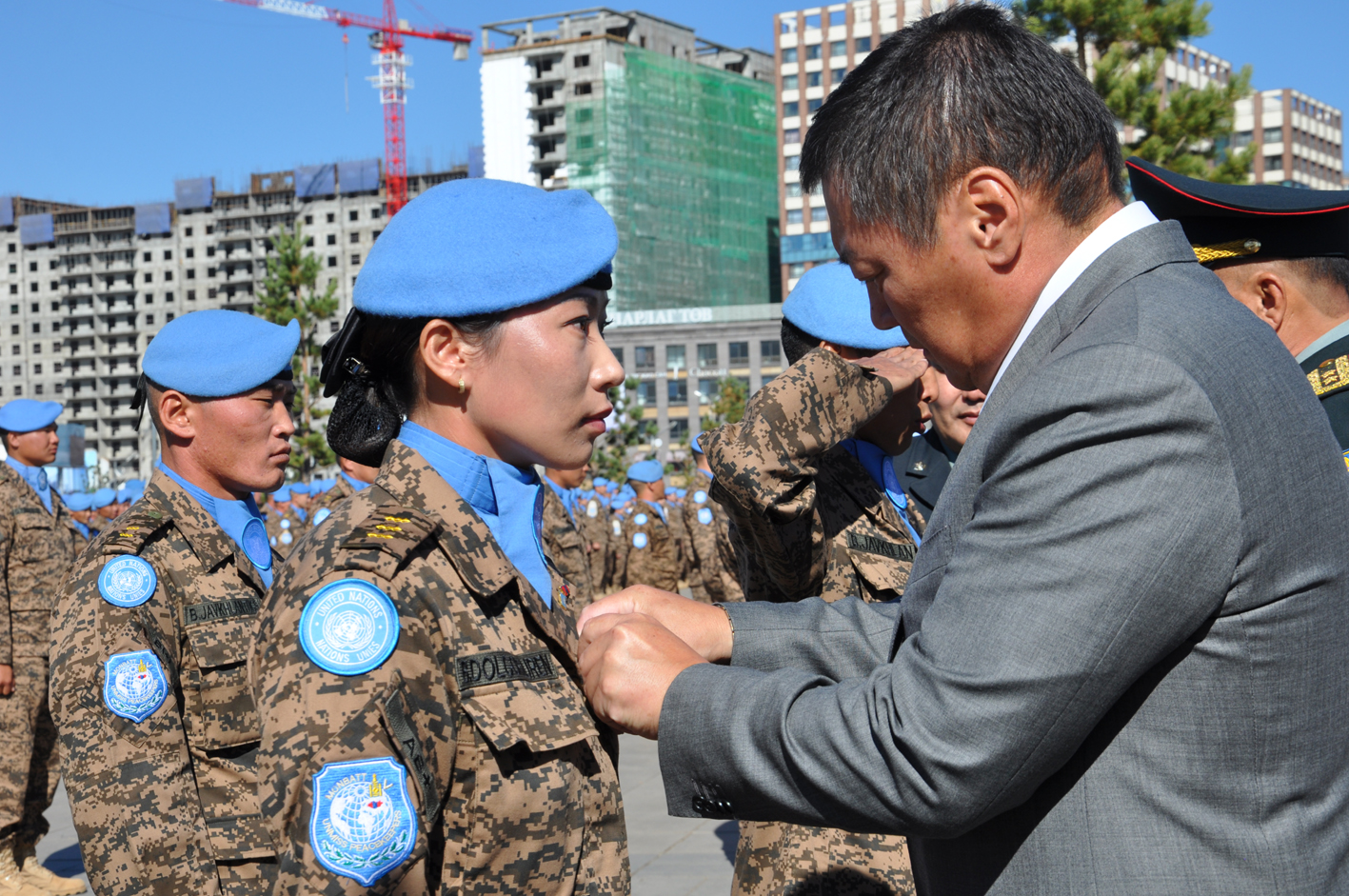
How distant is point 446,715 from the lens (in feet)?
5.67

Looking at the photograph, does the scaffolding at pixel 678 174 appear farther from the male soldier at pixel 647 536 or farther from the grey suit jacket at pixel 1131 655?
the grey suit jacket at pixel 1131 655

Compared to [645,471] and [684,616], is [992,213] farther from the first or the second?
[645,471]

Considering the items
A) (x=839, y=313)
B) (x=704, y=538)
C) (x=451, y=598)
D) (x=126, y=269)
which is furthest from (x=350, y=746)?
(x=126, y=269)

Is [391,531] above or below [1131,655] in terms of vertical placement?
above

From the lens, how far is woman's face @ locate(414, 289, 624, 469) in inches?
77.9

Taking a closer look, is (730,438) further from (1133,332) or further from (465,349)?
(1133,332)

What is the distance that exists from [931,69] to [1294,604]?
84 centimetres

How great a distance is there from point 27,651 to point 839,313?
5665 millimetres

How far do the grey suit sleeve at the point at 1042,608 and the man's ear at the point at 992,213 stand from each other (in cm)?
25

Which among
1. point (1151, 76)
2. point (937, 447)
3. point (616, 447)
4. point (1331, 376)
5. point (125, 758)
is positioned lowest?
point (616, 447)

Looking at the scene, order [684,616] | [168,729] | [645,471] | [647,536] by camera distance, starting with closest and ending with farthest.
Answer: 1. [684,616]
2. [168,729]
3. [645,471]
4. [647,536]

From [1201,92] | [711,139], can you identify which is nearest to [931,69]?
[1201,92]

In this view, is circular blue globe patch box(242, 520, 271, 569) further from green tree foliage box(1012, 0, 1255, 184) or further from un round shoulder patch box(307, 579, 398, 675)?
green tree foliage box(1012, 0, 1255, 184)

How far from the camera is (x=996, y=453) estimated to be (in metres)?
1.51
